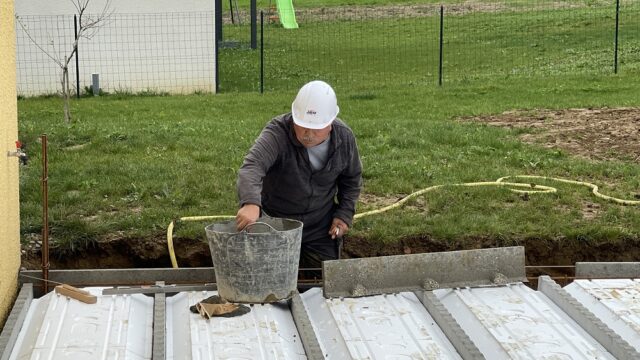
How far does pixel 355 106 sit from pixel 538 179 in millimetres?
5925

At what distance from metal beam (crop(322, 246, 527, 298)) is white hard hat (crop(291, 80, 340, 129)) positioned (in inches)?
32.5

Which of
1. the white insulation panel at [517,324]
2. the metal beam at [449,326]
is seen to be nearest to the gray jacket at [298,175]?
the metal beam at [449,326]

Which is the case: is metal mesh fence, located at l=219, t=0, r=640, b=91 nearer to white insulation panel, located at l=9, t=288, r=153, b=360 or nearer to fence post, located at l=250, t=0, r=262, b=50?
fence post, located at l=250, t=0, r=262, b=50

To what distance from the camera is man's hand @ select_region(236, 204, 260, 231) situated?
16.6 feet

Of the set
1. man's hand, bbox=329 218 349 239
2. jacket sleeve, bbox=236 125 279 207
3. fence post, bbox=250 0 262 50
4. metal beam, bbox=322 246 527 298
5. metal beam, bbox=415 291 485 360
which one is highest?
fence post, bbox=250 0 262 50

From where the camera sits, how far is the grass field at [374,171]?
7352 millimetres

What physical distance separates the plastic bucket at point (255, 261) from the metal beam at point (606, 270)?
6.33 ft

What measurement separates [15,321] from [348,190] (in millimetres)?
2106

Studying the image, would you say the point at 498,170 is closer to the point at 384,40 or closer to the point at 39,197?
the point at 39,197

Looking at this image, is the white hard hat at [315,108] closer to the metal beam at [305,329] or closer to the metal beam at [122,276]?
the metal beam at [305,329]

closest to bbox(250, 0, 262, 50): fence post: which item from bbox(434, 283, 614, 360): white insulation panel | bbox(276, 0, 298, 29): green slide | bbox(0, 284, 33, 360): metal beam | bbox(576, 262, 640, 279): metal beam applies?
bbox(276, 0, 298, 29): green slide

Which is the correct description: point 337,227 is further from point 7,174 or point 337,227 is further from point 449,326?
point 7,174

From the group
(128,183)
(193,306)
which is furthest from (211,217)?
(193,306)

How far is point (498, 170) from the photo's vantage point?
29.1 ft
